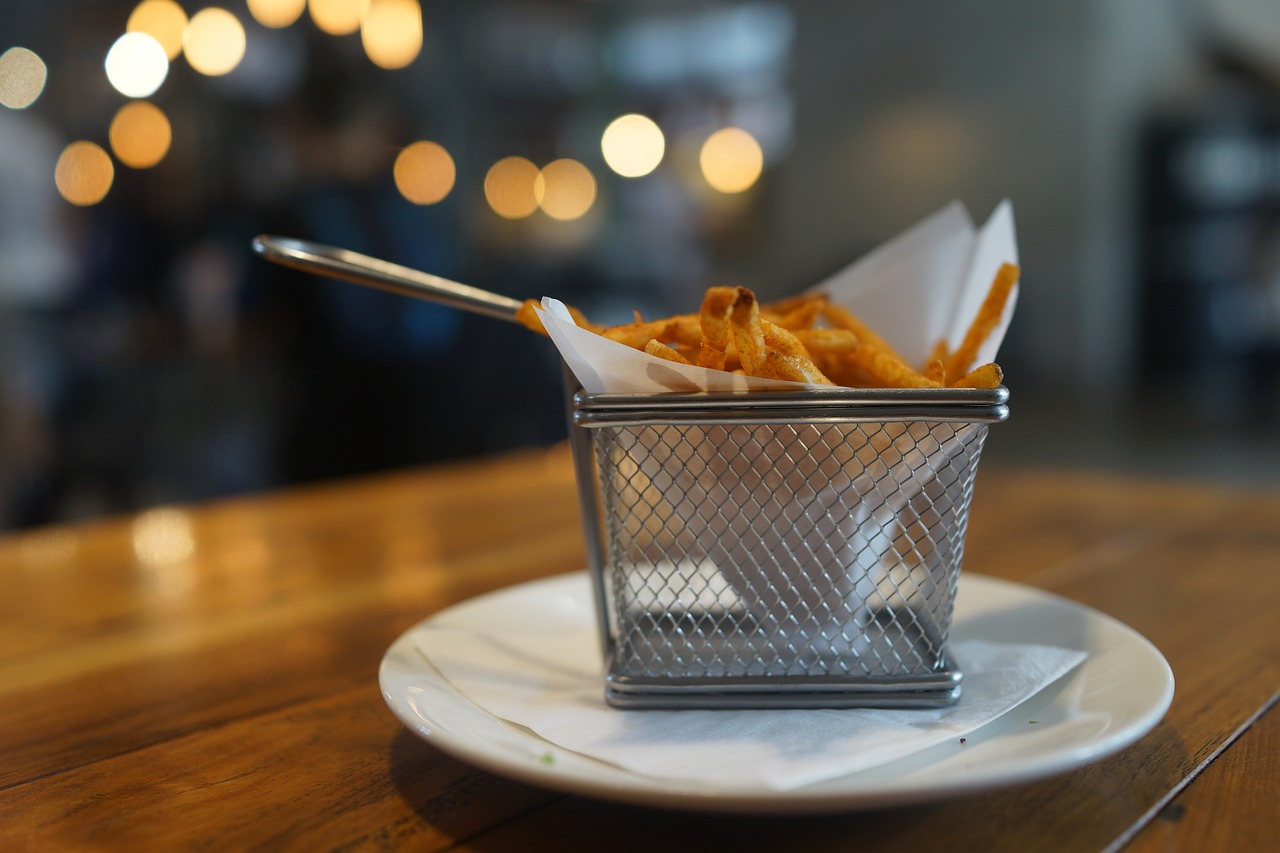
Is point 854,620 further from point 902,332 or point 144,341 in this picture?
point 144,341

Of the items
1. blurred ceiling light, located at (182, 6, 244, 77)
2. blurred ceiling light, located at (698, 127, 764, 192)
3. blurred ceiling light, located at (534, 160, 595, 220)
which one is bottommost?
blurred ceiling light, located at (534, 160, 595, 220)

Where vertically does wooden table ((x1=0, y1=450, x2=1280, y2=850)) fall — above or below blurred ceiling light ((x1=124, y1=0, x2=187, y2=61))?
below

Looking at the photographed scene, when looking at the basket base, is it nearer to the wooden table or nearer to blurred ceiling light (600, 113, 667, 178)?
the wooden table

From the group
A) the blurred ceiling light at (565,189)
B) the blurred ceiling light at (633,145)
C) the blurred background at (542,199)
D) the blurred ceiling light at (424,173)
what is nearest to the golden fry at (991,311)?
the blurred background at (542,199)

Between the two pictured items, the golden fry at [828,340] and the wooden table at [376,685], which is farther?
the golden fry at [828,340]

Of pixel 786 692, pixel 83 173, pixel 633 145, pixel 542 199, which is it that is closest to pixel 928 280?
pixel 786 692

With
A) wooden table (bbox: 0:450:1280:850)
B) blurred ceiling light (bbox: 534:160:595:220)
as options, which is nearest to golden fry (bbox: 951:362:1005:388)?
wooden table (bbox: 0:450:1280:850)

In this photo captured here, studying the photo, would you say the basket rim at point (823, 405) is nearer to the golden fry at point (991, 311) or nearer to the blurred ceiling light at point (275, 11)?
the golden fry at point (991, 311)
